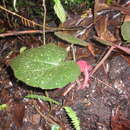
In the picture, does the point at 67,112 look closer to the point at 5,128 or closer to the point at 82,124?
the point at 82,124

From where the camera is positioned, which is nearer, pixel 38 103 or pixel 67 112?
pixel 67 112

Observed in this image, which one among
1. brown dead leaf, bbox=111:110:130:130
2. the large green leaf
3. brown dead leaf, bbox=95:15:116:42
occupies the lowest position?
brown dead leaf, bbox=111:110:130:130

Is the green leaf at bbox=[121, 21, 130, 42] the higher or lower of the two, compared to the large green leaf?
higher

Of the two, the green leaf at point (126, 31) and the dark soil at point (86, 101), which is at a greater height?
the green leaf at point (126, 31)

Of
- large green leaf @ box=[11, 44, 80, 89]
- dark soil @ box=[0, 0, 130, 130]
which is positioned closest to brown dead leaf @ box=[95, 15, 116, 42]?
dark soil @ box=[0, 0, 130, 130]

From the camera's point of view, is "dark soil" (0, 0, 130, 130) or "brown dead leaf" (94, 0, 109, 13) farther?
"brown dead leaf" (94, 0, 109, 13)

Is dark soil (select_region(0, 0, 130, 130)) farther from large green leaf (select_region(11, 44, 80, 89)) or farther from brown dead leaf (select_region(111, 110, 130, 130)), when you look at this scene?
large green leaf (select_region(11, 44, 80, 89))

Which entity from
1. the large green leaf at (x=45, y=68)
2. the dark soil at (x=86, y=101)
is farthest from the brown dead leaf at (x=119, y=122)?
the large green leaf at (x=45, y=68)

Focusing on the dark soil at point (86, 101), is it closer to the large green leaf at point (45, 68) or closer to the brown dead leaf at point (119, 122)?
the brown dead leaf at point (119, 122)

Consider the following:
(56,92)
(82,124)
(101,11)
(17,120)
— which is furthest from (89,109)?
(101,11)
